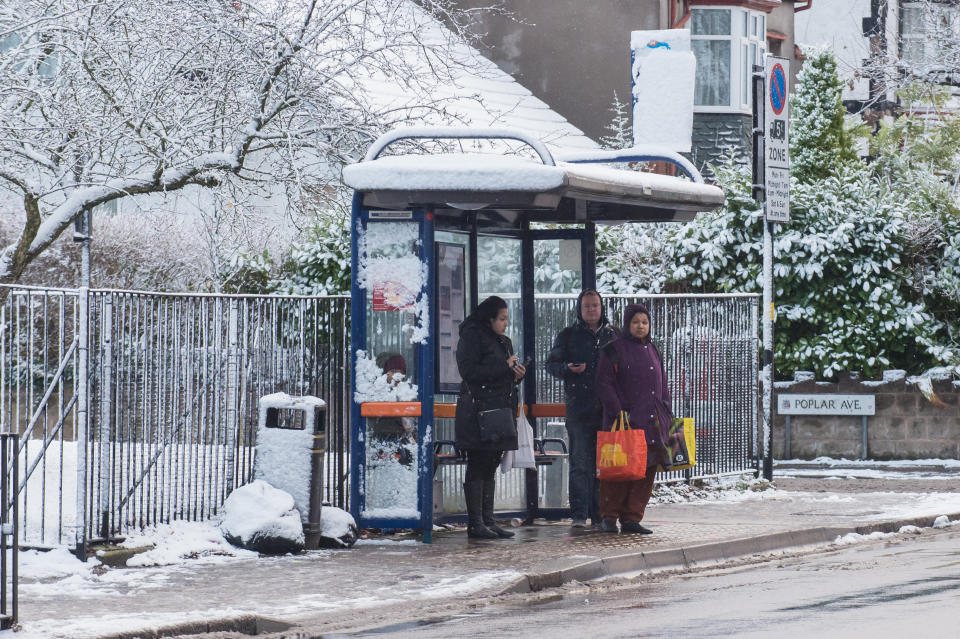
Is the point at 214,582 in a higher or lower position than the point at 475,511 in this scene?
lower

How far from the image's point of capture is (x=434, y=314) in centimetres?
1214

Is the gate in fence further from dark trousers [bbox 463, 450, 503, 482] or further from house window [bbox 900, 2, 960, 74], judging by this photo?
house window [bbox 900, 2, 960, 74]

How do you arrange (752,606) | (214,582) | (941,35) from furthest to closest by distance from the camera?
(941,35)
(214,582)
(752,606)

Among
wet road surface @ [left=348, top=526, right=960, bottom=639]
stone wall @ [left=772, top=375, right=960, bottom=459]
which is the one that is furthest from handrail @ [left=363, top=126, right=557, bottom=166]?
stone wall @ [left=772, top=375, right=960, bottom=459]

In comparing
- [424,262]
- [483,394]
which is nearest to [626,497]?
[483,394]

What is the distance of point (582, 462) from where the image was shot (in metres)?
12.7

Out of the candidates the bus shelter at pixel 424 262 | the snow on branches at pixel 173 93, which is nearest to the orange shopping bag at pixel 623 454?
the bus shelter at pixel 424 262

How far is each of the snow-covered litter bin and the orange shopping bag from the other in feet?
7.28

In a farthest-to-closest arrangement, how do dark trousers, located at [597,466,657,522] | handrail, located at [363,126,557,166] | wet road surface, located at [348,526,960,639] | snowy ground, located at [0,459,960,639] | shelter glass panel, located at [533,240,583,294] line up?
shelter glass panel, located at [533,240,583,294]
dark trousers, located at [597,466,657,522]
handrail, located at [363,126,557,166]
snowy ground, located at [0,459,960,639]
wet road surface, located at [348,526,960,639]

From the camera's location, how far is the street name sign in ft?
67.9

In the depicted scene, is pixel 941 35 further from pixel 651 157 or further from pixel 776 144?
pixel 651 157

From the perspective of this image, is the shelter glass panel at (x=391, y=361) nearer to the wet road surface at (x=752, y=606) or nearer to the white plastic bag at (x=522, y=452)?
the white plastic bag at (x=522, y=452)

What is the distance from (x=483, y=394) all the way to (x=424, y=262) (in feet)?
3.63

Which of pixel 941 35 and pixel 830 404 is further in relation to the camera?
pixel 941 35
